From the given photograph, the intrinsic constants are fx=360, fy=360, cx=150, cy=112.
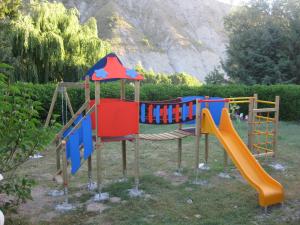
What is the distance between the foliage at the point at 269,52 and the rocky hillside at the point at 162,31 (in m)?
26.3

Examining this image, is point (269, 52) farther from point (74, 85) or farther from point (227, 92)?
point (74, 85)

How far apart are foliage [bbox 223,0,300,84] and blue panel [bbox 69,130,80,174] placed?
14.6 metres

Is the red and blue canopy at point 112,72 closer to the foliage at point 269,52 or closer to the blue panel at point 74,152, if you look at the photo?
the blue panel at point 74,152

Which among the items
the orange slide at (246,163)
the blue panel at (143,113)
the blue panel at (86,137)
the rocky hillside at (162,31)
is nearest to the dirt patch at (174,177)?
the orange slide at (246,163)

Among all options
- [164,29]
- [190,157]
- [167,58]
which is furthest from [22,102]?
[164,29]

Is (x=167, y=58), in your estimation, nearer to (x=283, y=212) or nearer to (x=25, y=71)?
(x=25, y=71)

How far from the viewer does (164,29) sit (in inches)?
2093

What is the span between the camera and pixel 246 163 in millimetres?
5574

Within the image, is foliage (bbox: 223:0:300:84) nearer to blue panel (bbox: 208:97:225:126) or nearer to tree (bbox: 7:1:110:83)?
tree (bbox: 7:1:110:83)

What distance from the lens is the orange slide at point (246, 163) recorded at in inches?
197

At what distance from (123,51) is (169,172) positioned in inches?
1577

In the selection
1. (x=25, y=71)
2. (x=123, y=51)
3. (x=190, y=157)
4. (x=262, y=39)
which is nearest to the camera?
(x=190, y=157)

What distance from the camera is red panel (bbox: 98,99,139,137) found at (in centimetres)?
525

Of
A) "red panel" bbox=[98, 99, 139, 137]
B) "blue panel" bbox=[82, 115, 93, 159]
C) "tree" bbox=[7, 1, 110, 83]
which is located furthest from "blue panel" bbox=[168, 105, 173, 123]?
"tree" bbox=[7, 1, 110, 83]
